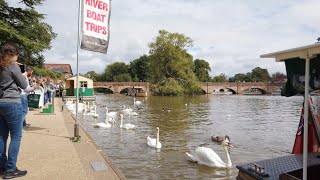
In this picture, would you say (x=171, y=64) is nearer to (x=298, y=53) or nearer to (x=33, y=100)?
(x=33, y=100)

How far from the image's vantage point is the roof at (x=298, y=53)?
384 centimetres

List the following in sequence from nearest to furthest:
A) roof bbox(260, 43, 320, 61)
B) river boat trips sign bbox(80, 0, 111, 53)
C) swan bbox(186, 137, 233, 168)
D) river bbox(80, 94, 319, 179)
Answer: roof bbox(260, 43, 320, 61), river bbox(80, 94, 319, 179), swan bbox(186, 137, 233, 168), river boat trips sign bbox(80, 0, 111, 53)

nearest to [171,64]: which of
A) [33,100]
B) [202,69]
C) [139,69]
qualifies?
[202,69]

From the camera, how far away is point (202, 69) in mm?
110562

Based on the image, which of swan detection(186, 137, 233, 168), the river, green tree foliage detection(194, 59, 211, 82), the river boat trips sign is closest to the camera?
the river

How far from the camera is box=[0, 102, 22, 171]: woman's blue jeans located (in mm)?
5547

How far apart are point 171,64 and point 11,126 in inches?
2563

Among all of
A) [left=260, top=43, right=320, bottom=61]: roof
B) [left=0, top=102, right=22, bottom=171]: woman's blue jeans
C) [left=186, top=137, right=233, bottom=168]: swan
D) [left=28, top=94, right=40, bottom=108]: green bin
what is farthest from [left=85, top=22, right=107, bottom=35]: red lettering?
[left=260, top=43, right=320, bottom=61]: roof

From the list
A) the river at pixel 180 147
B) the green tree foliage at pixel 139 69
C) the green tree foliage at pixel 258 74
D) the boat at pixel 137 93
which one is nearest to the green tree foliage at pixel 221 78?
the green tree foliage at pixel 258 74

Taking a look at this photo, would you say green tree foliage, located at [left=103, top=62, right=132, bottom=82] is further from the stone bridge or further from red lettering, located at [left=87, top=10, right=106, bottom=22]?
red lettering, located at [left=87, top=10, right=106, bottom=22]

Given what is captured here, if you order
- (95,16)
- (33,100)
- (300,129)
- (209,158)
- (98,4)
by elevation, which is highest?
(98,4)

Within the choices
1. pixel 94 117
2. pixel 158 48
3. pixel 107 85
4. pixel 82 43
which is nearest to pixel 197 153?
pixel 82 43

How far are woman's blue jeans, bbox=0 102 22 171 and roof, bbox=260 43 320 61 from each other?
145 inches

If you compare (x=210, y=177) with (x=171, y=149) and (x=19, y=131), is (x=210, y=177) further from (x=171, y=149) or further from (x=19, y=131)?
(x=19, y=131)
